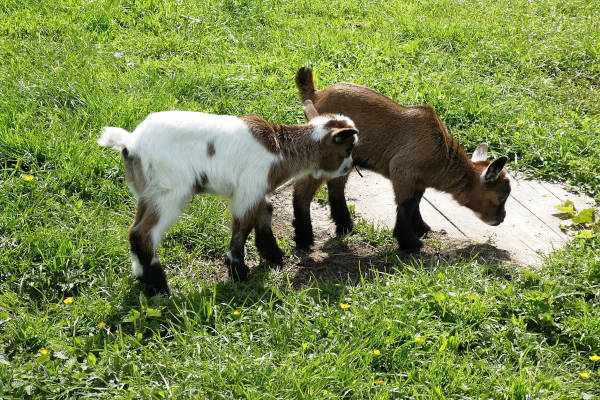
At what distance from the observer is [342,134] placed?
17.3 feet

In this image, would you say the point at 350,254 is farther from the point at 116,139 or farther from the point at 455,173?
the point at 116,139

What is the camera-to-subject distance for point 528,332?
15.2ft

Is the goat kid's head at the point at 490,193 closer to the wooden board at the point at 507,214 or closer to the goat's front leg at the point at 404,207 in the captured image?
the wooden board at the point at 507,214

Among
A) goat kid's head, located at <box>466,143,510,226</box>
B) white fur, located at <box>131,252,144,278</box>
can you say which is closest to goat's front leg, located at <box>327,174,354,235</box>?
goat kid's head, located at <box>466,143,510,226</box>

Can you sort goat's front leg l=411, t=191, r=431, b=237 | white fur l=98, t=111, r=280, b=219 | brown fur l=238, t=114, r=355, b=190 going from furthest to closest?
goat's front leg l=411, t=191, r=431, b=237 < brown fur l=238, t=114, r=355, b=190 < white fur l=98, t=111, r=280, b=219

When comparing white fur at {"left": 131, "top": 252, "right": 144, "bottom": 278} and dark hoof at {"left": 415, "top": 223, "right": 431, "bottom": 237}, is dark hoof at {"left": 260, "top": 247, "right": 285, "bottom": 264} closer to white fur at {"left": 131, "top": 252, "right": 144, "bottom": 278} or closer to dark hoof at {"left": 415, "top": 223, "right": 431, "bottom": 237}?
white fur at {"left": 131, "top": 252, "right": 144, "bottom": 278}

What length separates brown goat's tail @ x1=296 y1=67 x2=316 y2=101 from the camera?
19.8 ft

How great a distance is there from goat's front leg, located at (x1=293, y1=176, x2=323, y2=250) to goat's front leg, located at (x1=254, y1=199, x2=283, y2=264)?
1.11ft

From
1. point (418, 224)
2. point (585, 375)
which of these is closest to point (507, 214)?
point (418, 224)

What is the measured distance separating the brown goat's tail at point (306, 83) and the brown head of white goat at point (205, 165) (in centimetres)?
86

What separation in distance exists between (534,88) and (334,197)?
147 inches

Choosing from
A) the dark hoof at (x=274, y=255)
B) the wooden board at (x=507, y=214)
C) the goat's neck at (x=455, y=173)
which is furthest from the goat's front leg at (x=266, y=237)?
the goat's neck at (x=455, y=173)

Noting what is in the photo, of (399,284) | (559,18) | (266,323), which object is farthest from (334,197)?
Answer: (559,18)

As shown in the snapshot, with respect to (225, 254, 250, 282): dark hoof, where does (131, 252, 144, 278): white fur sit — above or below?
above
